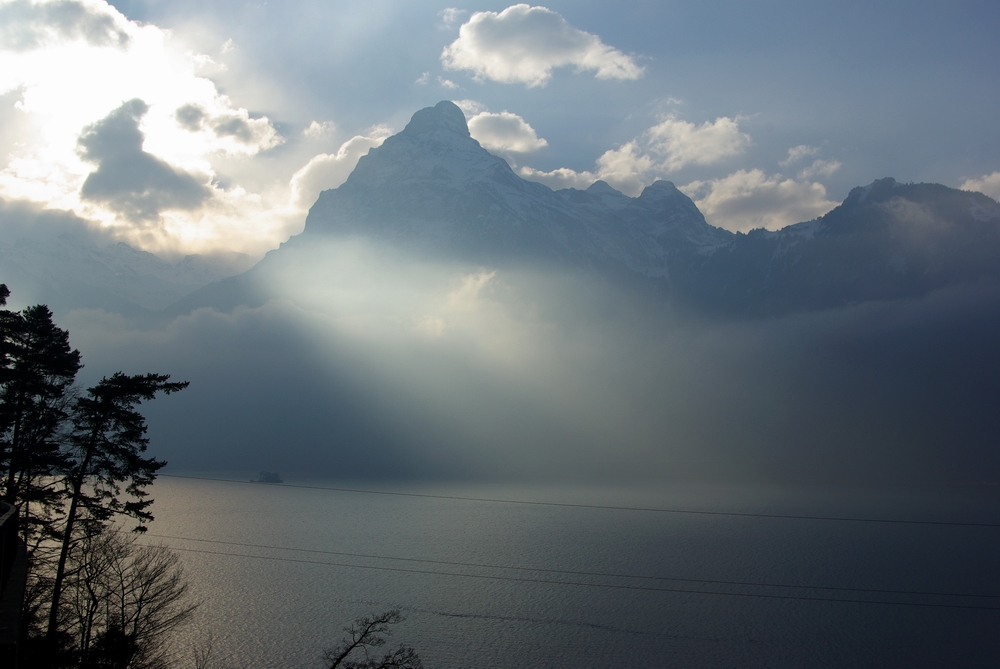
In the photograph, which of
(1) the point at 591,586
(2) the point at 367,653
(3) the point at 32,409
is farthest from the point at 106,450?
(1) the point at 591,586

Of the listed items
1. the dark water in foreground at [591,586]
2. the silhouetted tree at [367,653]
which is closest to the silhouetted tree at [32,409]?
the silhouetted tree at [367,653]

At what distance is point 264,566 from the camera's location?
265 ft

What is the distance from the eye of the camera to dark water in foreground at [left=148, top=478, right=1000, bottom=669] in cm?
5066

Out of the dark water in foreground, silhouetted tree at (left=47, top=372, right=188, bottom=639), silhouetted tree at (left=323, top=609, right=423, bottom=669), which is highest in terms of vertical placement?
silhouetted tree at (left=47, top=372, right=188, bottom=639)

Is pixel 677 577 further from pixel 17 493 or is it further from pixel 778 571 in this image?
pixel 17 493

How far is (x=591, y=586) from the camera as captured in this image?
7088 centimetres

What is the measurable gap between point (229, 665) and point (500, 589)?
32.1 meters

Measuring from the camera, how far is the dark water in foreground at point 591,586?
50656mm

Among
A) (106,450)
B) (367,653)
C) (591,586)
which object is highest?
(106,450)

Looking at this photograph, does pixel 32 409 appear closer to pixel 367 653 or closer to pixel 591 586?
pixel 367 653

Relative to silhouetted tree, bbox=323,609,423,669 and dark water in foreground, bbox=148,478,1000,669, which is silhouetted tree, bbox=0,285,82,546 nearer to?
silhouetted tree, bbox=323,609,423,669

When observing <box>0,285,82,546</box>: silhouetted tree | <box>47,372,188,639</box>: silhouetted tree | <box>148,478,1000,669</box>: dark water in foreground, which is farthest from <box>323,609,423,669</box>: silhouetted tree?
<box>0,285,82,546</box>: silhouetted tree

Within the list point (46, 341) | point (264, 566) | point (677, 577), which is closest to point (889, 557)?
point (677, 577)

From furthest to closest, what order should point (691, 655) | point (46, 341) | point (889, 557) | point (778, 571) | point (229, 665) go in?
point (889, 557) < point (778, 571) < point (691, 655) < point (229, 665) < point (46, 341)
